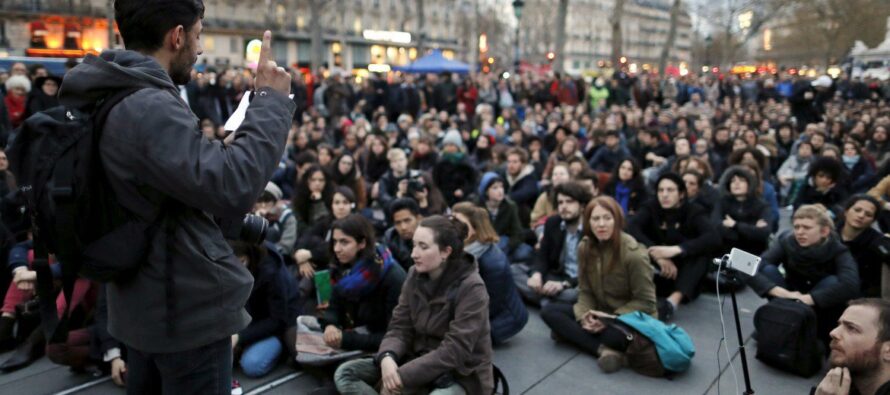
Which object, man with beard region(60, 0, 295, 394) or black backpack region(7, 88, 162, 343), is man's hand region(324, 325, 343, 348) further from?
black backpack region(7, 88, 162, 343)

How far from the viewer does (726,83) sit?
77.6ft

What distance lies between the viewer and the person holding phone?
14.8ft

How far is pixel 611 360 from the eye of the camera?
4.28m

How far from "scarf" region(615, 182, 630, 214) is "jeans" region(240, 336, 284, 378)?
454cm

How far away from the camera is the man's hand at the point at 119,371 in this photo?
4.02m

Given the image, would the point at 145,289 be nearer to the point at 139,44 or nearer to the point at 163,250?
the point at 163,250

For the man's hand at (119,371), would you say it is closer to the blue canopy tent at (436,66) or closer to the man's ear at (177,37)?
the man's ear at (177,37)

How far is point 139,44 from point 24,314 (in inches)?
161

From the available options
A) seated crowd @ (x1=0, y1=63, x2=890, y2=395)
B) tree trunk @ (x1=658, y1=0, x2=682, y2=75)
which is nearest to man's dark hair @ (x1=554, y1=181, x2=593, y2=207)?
seated crowd @ (x1=0, y1=63, x2=890, y2=395)

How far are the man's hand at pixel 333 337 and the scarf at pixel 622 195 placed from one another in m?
4.35

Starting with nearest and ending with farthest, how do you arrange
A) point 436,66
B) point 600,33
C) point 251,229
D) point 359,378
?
point 251,229
point 359,378
point 436,66
point 600,33

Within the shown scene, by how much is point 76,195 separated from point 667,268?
4909mm

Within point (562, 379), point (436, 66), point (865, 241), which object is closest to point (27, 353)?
point (562, 379)

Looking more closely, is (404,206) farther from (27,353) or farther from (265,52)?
(265,52)
